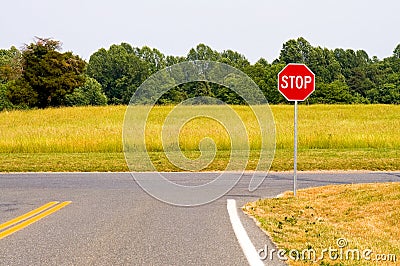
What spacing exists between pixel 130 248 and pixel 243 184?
7.53 metres

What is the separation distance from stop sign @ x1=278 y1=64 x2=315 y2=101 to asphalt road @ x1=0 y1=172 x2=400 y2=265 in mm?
2180

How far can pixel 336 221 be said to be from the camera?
8.73 meters

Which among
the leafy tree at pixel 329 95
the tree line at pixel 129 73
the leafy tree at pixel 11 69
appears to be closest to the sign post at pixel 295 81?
the tree line at pixel 129 73

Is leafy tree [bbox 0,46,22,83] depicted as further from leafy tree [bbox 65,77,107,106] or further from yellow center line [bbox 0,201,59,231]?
yellow center line [bbox 0,201,59,231]

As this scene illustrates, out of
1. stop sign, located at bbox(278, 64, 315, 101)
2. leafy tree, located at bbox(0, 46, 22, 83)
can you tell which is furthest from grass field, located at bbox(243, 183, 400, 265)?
leafy tree, located at bbox(0, 46, 22, 83)

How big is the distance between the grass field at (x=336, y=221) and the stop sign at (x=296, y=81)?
2.06m

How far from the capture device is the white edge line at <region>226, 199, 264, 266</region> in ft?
19.6

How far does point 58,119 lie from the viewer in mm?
44125

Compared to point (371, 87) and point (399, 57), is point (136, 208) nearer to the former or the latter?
point (371, 87)

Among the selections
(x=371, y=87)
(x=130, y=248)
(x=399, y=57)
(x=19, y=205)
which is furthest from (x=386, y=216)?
(x=399, y=57)

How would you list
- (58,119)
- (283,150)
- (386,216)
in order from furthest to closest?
(58,119) < (283,150) < (386,216)

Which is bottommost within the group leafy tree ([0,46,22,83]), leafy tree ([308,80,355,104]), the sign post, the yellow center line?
the yellow center line

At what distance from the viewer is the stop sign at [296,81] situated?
11.3m

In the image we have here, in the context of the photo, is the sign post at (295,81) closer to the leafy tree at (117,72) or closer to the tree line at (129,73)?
the tree line at (129,73)
